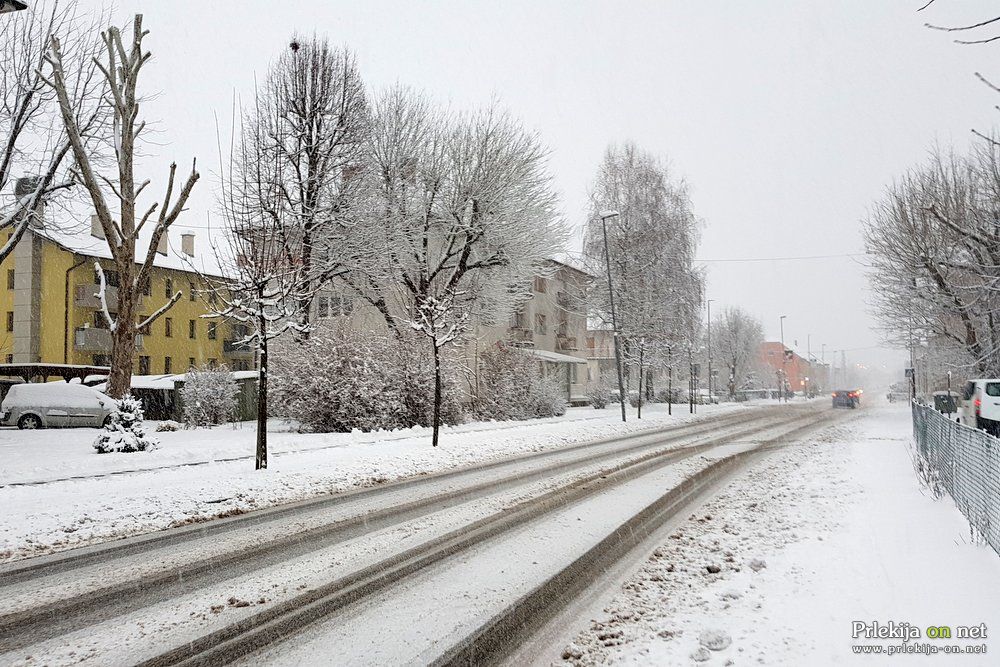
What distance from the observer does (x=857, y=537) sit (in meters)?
6.78

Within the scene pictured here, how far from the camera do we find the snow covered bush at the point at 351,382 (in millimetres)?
19984

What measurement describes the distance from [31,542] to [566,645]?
643cm

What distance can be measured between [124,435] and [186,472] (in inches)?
151

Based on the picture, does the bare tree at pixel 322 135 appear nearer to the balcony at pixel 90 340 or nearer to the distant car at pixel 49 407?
the distant car at pixel 49 407

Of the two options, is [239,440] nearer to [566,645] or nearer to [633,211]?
[566,645]

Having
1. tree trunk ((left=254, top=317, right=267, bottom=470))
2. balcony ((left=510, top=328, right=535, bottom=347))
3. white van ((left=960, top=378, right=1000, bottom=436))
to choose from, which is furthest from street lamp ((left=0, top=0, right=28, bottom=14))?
balcony ((left=510, top=328, right=535, bottom=347))

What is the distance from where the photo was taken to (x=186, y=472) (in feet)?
39.2

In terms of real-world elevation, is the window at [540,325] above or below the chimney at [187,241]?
below

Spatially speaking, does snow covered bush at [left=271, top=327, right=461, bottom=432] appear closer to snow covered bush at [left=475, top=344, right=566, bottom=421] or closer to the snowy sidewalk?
snow covered bush at [left=475, top=344, right=566, bottom=421]

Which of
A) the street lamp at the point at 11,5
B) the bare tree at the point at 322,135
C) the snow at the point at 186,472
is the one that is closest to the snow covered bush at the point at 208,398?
the snow at the point at 186,472

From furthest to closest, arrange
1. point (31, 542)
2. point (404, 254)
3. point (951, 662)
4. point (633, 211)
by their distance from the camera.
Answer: point (633, 211) → point (404, 254) → point (31, 542) → point (951, 662)

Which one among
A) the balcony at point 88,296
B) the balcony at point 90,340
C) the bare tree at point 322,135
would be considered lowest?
the balcony at point 90,340

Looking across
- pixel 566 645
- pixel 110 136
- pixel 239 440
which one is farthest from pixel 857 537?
pixel 110 136

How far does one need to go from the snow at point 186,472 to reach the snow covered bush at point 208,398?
1201 mm
